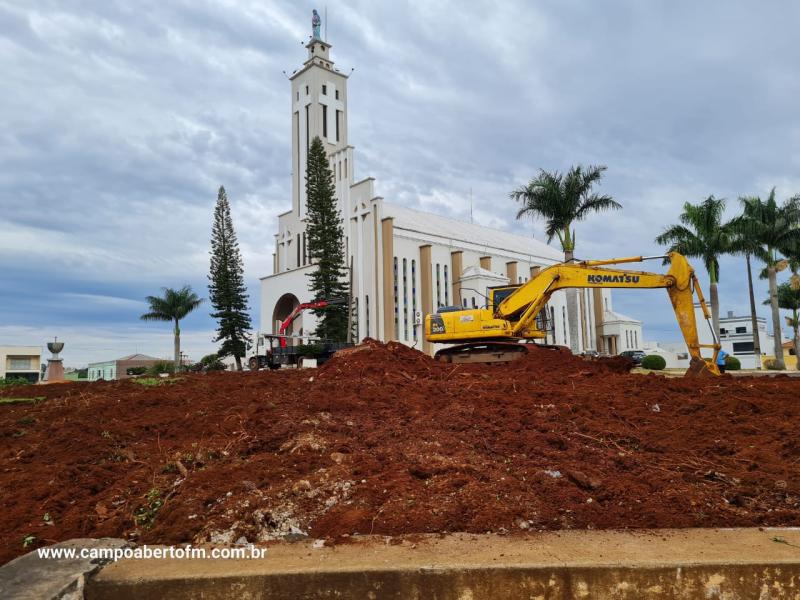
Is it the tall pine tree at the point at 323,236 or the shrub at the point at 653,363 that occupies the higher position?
→ the tall pine tree at the point at 323,236

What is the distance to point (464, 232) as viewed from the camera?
50.5 m

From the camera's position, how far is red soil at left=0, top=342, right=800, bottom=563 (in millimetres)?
3270

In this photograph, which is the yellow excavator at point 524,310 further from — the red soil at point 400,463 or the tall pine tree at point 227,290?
the tall pine tree at point 227,290

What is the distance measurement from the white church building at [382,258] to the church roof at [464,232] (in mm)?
196

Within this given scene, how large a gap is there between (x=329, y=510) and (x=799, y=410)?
4895 millimetres

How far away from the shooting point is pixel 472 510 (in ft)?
10.7

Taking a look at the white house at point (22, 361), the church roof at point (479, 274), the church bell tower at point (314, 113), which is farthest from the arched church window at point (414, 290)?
the white house at point (22, 361)

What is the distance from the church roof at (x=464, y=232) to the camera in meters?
44.8

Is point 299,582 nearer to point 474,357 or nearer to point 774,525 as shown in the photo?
point 774,525

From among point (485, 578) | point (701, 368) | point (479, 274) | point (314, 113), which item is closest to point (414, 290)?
point (479, 274)

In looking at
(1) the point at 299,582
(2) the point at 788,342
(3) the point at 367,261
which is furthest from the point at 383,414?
(2) the point at 788,342

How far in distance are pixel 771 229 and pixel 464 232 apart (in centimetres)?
2616

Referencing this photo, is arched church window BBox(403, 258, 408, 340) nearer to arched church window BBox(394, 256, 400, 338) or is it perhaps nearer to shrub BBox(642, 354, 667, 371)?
arched church window BBox(394, 256, 400, 338)

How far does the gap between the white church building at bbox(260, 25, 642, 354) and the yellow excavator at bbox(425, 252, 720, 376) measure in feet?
66.5
